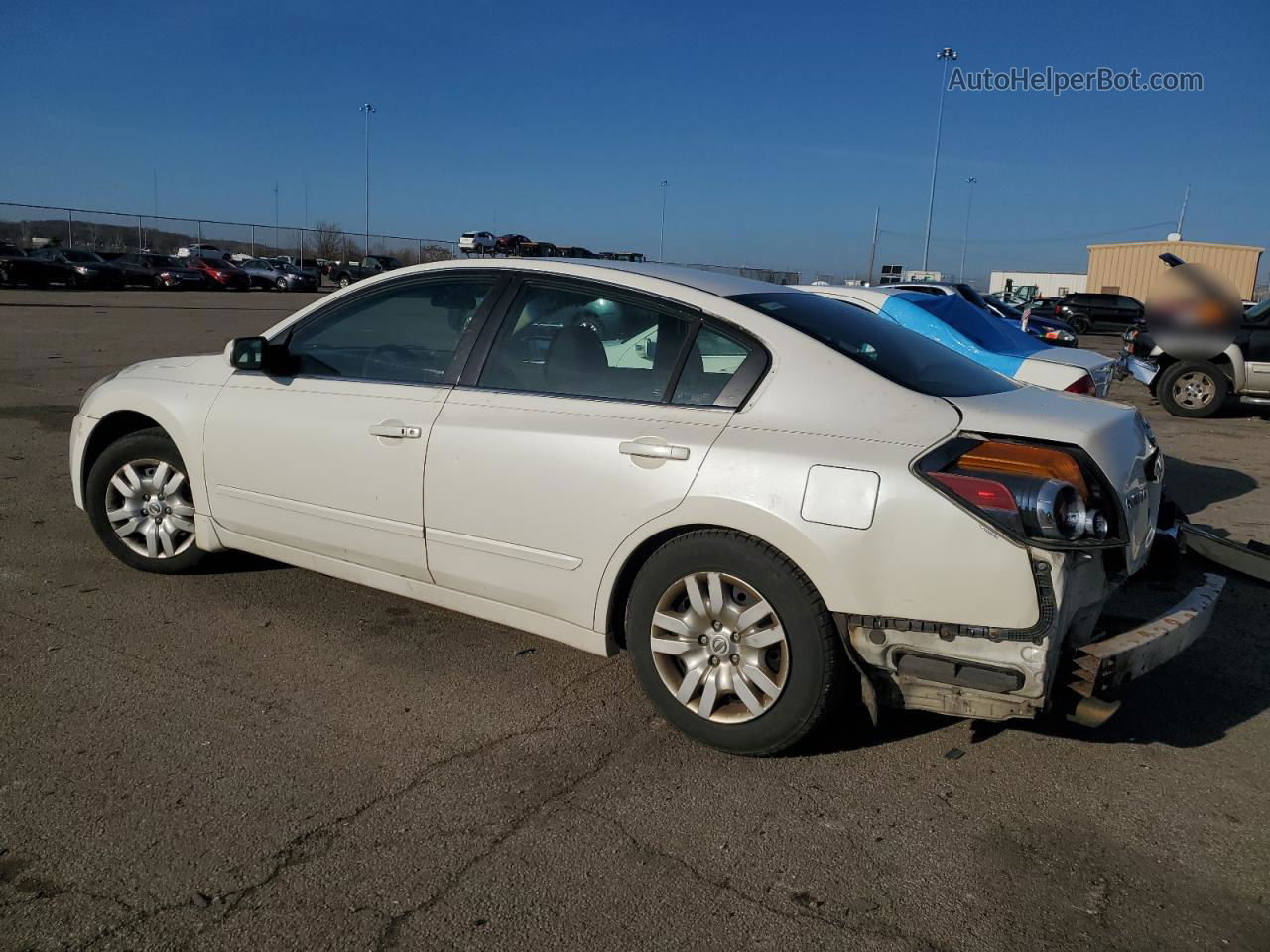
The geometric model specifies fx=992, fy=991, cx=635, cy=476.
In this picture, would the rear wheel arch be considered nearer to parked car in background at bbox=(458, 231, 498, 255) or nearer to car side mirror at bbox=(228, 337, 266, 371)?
car side mirror at bbox=(228, 337, 266, 371)

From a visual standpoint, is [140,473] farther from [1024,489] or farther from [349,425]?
[1024,489]

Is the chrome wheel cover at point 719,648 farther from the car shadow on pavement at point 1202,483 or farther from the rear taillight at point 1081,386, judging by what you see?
the car shadow on pavement at point 1202,483

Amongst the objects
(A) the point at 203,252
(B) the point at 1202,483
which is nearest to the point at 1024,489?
(B) the point at 1202,483

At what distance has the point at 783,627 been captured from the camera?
3.09 metres

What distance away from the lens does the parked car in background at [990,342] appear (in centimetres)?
693

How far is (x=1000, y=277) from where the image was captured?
6316 cm

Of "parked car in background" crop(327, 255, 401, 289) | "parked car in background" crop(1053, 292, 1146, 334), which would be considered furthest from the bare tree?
"parked car in background" crop(1053, 292, 1146, 334)

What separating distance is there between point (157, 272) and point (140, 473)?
37.5 meters

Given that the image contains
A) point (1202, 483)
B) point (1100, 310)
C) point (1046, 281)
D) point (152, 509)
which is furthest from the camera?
point (1046, 281)

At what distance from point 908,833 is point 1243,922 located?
85 centimetres

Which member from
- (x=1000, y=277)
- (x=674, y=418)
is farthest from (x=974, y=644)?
(x=1000, y=277)

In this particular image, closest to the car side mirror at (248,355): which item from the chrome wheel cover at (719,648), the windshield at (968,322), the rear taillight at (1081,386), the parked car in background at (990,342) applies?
the chrome wheel cover at (719,648)

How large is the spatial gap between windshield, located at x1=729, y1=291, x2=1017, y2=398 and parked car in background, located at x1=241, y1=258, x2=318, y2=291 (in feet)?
146

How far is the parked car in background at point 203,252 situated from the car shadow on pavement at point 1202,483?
139ft
